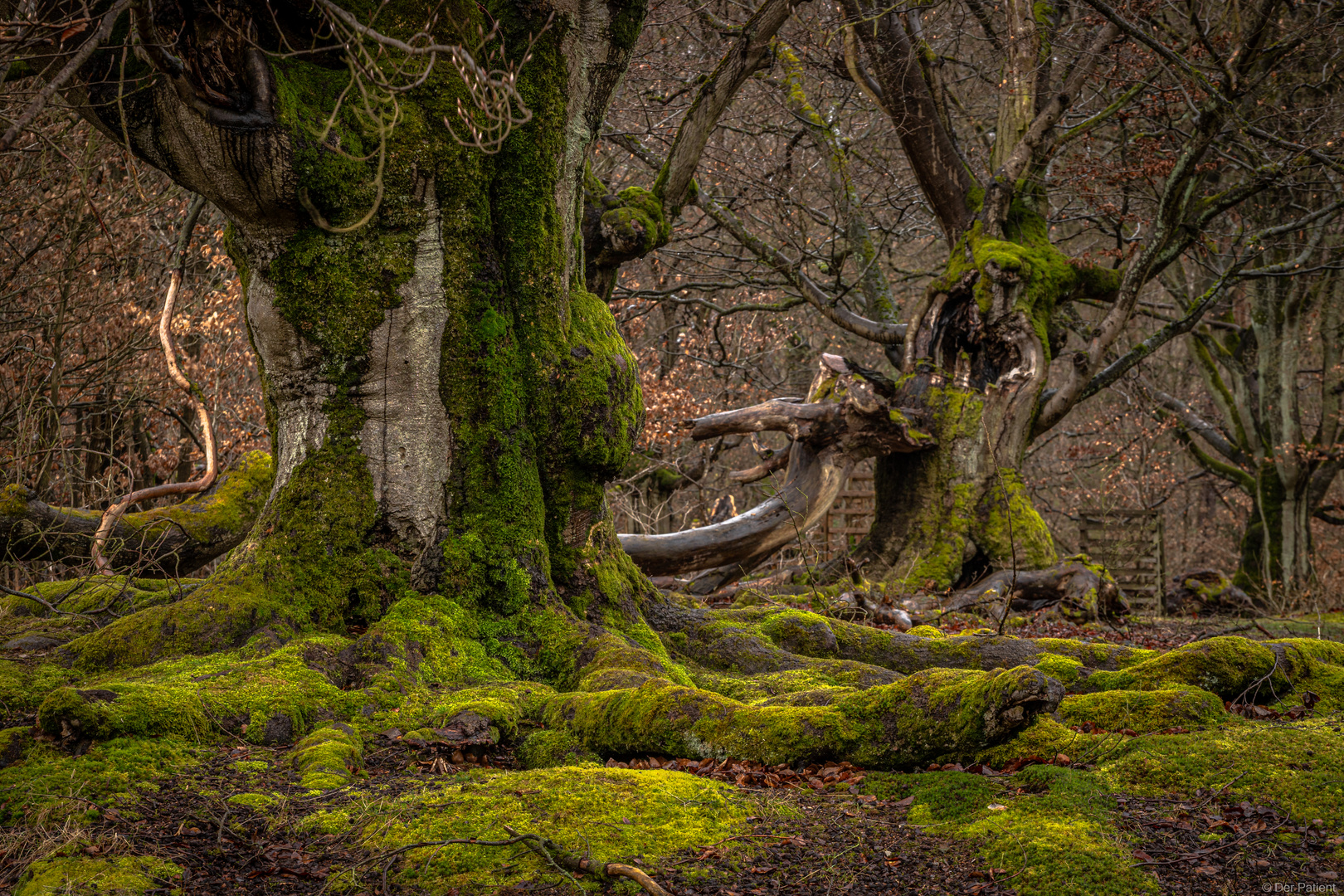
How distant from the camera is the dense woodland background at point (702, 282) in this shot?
365 inches

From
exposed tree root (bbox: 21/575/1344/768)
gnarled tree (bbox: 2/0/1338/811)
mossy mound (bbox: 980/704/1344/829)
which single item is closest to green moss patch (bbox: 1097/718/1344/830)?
mossy mound (bbox: 980/704/1344/829)

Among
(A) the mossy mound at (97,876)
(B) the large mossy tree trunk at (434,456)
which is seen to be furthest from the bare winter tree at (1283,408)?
(A) the mossy mound at (97,876)

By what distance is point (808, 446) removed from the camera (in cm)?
1060

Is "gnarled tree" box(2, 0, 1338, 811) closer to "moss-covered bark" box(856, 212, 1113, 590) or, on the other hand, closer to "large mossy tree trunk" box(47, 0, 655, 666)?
"large mossy tree trunk" box(47, 0, 655, 666)

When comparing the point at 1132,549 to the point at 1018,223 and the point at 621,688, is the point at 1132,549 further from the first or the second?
the point at 621,688

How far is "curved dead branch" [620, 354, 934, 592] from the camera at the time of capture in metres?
10.1

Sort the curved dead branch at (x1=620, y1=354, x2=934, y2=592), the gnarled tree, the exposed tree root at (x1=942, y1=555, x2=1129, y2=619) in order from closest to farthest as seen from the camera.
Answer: the gnarled tree, the exposed tree root at (x1=942, y1=555, x2=1129, y2=619), the curved dead branch at (x1=620, y1=354, x2=934, y2=592)

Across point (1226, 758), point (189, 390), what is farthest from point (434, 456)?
point (1226, 758)

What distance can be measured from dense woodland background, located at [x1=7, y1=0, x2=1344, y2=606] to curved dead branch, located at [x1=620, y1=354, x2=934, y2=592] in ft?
2.73

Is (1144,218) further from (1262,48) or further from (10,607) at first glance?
(10,607)

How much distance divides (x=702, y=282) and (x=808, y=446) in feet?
17.7

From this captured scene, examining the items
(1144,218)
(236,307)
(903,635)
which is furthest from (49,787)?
(1144,218)

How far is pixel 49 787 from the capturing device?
3.03 metres

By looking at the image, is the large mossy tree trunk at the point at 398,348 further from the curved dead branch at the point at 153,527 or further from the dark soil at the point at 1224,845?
the dark soil at the point at 1224,845
